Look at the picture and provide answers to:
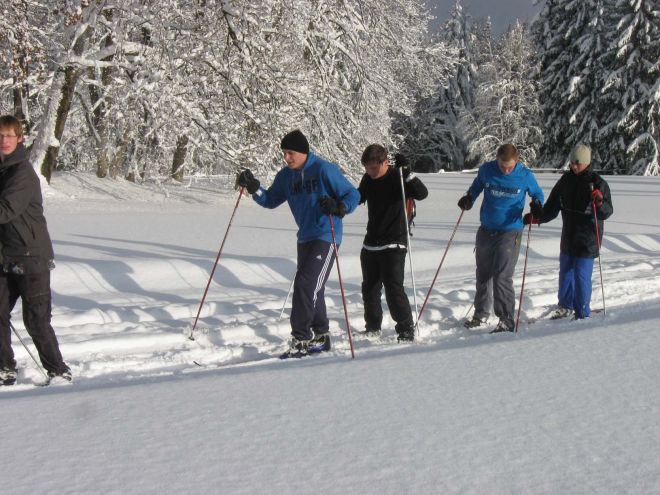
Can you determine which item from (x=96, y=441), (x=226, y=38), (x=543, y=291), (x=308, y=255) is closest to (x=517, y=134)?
(x=226, y=38)

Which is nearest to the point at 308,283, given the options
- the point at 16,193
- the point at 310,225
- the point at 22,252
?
the point at 310,225

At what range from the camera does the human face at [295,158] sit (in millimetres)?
5426

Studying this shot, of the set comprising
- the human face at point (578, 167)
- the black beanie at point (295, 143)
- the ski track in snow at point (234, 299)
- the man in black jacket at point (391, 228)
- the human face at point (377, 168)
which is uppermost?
the black beanie at point (295, 143)

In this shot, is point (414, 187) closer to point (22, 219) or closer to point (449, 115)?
point (22, 219)

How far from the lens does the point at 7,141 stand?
430 centimetres

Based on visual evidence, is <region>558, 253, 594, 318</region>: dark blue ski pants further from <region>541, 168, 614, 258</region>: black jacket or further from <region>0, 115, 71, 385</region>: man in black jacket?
<region>0, 115, 71, 385</region>: man in black jacket

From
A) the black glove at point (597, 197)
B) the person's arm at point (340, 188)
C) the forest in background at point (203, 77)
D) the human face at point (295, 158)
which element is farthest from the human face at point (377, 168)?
the forest in background at point (203, 77)

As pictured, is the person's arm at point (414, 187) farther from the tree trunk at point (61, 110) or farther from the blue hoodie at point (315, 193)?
the tree trunk at point (61, 110)

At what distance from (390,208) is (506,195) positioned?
1142 mm

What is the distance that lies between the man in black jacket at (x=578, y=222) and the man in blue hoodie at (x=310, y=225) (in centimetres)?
224

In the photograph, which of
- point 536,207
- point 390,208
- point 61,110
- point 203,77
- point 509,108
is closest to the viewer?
Result: point 390,208

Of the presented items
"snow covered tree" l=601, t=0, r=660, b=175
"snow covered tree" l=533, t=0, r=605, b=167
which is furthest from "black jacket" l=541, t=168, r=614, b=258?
"snow covered tree" l=533, t=0, r=605, b=167

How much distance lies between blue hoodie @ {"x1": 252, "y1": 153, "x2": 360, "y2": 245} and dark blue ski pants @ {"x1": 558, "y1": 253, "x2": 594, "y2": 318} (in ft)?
7.98

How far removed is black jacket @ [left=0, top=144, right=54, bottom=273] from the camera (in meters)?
4.23
